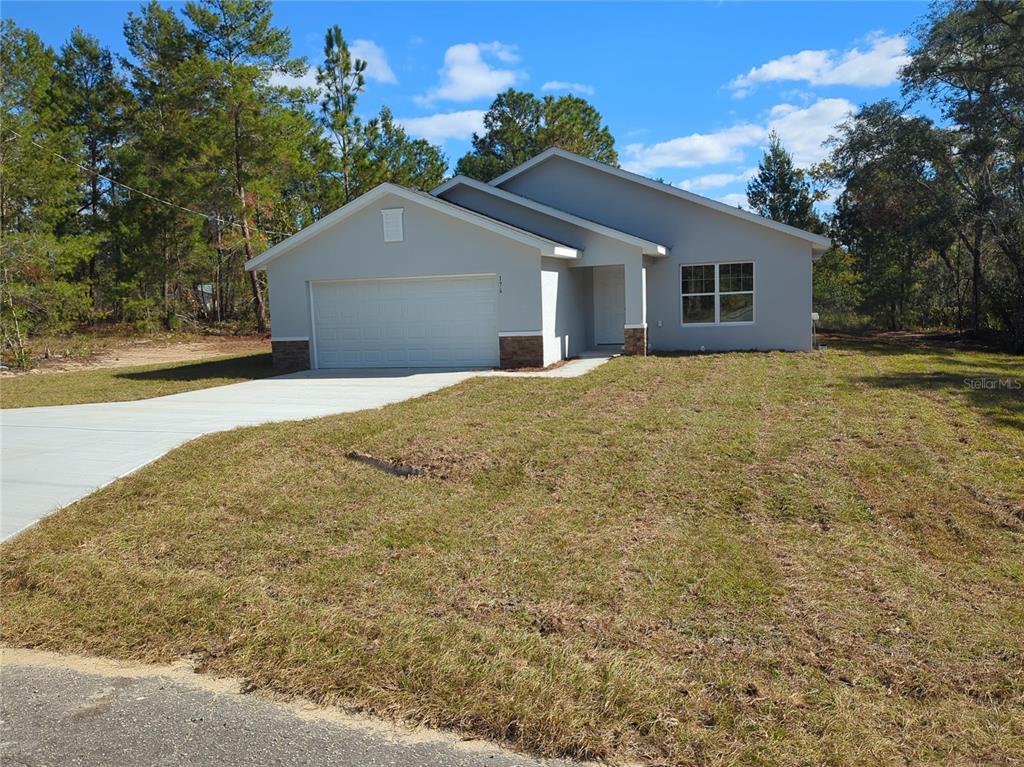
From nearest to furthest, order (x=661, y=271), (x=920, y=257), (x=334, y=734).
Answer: (x=334, y=734) → (x=661, y=271) → (x=920, y=257)

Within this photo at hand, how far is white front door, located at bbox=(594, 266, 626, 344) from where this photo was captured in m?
19.7

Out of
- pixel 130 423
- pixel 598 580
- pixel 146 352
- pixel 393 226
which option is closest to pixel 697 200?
pixel 393 226

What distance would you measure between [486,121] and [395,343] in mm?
32179

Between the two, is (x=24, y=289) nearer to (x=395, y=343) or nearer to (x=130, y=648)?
(x=395, y=343)

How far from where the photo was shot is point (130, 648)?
4.18m

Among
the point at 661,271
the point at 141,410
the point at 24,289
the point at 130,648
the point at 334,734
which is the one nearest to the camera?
the point at 334,734

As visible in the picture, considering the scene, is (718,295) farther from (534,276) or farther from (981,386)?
(981,386)

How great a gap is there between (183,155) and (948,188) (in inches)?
1060

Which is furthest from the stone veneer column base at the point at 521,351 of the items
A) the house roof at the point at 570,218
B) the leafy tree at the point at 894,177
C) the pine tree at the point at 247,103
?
the pine tree at the point at 247,103

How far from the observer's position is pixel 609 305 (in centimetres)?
1988


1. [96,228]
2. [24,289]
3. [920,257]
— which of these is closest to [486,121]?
[96,228]

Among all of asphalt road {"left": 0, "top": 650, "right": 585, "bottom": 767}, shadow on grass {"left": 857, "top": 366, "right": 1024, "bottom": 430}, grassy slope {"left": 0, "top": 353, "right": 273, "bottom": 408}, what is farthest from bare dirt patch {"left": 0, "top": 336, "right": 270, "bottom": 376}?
asphalt road {"left": 0, "top": 650, "right": 585, "bottom": 767}

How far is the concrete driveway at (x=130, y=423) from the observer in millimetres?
6984

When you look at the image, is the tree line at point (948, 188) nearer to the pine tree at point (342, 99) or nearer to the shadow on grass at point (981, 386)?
the shadow on grass at point (981, 386)
